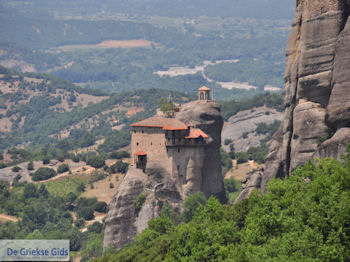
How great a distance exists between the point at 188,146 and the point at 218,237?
38.8 m

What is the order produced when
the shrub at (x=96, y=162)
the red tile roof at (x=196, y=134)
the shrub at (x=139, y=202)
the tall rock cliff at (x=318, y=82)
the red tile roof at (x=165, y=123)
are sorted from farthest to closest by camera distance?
1. the shrub at (x=96, y=162)
2. the red tile roof at (x=196, y=134)
3. the shrub at (x=139, y=202)
4. the red tile roof at (x=165, y=123)
5. the tall rock cliff at (x=318, y=82)

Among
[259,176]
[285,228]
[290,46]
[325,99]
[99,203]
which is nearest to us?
[285,228]

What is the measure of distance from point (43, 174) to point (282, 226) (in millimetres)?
120040

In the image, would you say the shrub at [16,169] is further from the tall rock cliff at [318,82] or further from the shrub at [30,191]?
the tall rock cliff at [318,82]

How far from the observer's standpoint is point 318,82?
7769 centimetres

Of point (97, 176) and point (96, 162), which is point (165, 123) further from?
point (96, 162)

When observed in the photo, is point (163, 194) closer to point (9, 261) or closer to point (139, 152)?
point (139, 152)

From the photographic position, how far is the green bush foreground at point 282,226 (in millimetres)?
56562

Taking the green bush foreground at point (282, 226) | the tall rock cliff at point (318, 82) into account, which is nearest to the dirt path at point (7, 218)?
the green bush foreground at point (282, 226)

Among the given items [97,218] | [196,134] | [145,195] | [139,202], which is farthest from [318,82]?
[97,218]

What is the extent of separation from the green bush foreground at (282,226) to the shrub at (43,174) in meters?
96.8

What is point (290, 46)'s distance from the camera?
84500 mm

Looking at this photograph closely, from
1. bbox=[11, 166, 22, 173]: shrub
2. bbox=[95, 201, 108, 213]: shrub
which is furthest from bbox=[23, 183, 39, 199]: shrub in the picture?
bbox=[95, 201, 108, 213]: shrub

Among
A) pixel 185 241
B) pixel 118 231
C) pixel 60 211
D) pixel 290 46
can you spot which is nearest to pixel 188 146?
pixel 118 231
